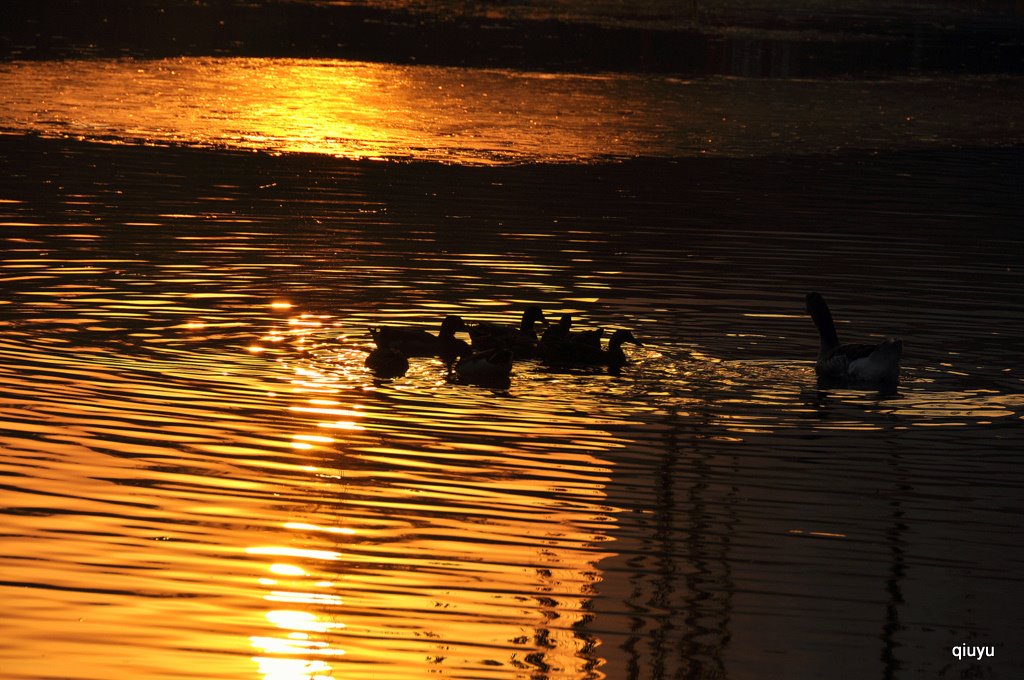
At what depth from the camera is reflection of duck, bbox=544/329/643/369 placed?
523 inches

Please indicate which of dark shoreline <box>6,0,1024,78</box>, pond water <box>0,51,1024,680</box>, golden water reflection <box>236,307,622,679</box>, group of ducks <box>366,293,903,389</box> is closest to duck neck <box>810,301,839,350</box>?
group of ducks <box>366,293,903,389</box>

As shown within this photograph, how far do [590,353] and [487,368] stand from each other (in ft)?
3.18

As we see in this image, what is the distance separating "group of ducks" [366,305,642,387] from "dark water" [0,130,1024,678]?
0.56ft

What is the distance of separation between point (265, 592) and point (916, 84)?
3831 centimetres

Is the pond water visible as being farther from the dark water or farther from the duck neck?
the duck neck

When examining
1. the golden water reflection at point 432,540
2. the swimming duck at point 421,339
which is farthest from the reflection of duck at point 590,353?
the golden water reflection at point 432,540

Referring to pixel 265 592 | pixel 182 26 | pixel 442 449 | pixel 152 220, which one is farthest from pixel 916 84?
pixel 265 592

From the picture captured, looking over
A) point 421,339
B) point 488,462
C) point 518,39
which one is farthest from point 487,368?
point 518,39

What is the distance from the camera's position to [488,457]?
10.8 m

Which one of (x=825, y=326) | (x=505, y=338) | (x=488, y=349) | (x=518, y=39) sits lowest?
(x=488, y=349)

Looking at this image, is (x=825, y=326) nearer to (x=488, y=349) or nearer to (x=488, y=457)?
(x=488, y=349)

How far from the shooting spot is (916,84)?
44.1 meters

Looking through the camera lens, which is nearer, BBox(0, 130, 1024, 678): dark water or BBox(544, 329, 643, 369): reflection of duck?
BBox(0, 130, 1024, 678): dark water

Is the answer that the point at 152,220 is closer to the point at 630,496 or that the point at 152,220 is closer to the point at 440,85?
the point at 630,496
